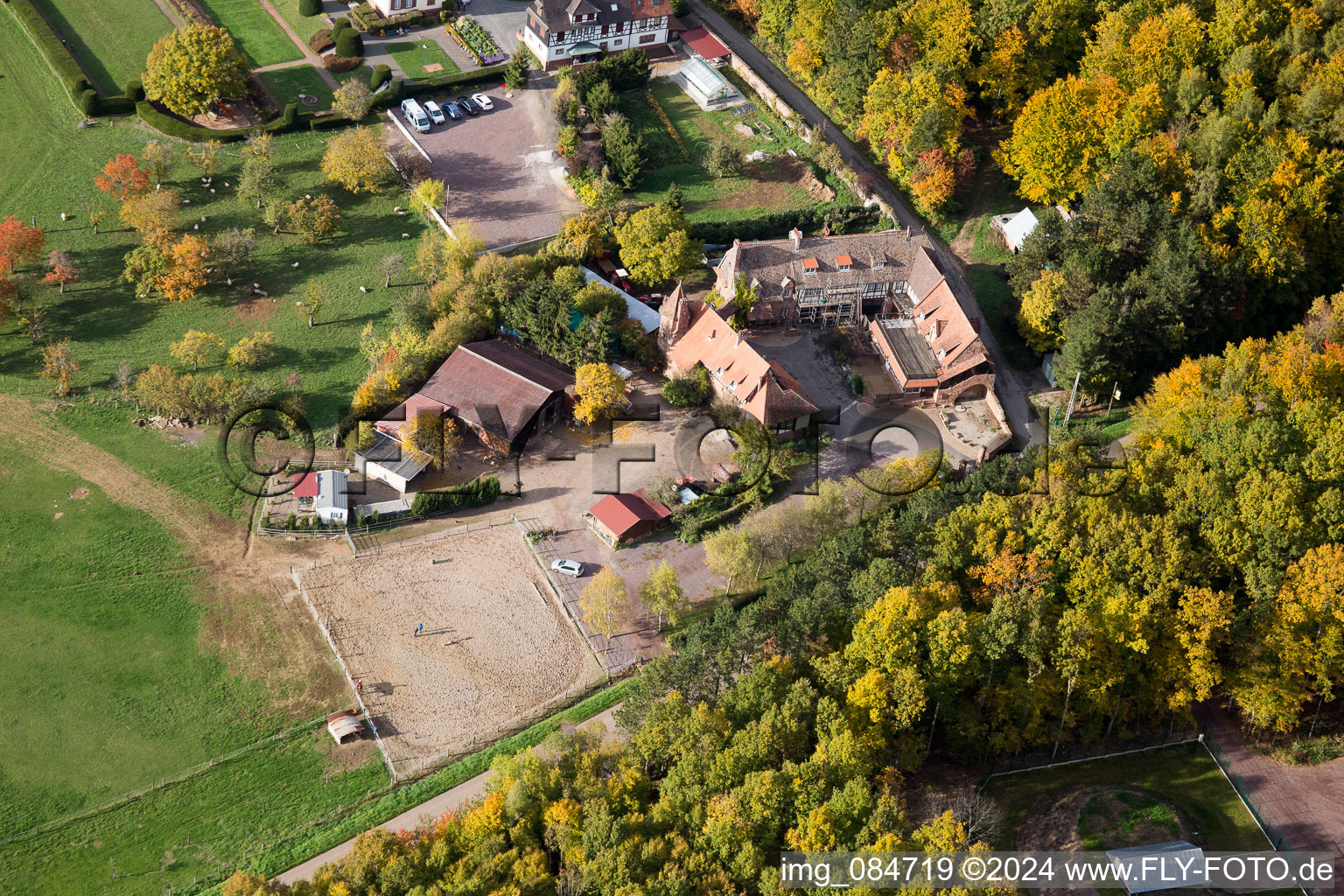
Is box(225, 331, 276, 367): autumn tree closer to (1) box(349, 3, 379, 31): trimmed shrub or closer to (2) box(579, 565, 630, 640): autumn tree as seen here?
(2) box(579, 565, 630, 640): autumn tree

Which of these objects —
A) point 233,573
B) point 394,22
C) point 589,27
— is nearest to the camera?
point 233,573

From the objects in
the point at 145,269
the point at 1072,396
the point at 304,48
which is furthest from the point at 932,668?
the point at 304,48

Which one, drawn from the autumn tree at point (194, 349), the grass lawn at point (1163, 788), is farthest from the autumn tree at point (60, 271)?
the grass lawn at point (1163, 788)

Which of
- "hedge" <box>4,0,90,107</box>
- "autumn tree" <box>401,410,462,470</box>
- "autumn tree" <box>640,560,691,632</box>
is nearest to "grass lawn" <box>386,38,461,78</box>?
"hedge" <box>4,0,90,107</box>

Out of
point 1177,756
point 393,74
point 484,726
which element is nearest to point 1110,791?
point 1177,756

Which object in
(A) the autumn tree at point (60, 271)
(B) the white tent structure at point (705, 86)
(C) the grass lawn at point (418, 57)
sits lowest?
(A) the autumn tree at point (60, 271)

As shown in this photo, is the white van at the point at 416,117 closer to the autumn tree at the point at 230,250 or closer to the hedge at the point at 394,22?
the hedge at the point at 394,22

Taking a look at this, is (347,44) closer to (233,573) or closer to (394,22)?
(394,22)
